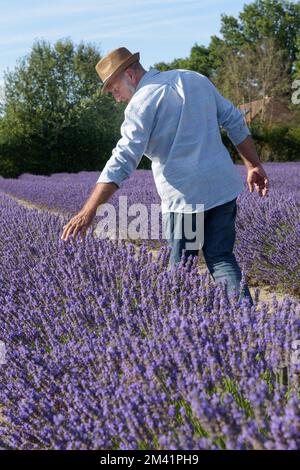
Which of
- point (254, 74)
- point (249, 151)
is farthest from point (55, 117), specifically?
point (249, 151)

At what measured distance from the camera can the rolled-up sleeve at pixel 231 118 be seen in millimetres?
2887

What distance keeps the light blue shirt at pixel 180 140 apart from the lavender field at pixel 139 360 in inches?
16.0

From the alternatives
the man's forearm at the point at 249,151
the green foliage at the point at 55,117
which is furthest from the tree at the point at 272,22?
the man's forearm at the point at 249,151

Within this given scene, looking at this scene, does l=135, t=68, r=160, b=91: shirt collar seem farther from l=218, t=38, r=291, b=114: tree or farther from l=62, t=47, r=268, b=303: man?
l=218, t=38, r=291, b=114: tree

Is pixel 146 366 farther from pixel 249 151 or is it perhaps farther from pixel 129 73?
pixel 249 151

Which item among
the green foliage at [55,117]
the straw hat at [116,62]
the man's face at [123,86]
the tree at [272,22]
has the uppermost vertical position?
the tree at [272,22]

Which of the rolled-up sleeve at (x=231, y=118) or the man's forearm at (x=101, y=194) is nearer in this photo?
the man's forearm at (x=101, y=194)

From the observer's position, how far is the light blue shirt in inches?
97.8

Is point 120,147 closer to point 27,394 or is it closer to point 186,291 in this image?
point 186,291

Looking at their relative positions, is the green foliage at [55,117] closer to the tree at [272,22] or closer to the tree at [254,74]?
the tree at [254,74]

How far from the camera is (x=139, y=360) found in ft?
5.94

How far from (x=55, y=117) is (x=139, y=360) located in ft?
90.5
